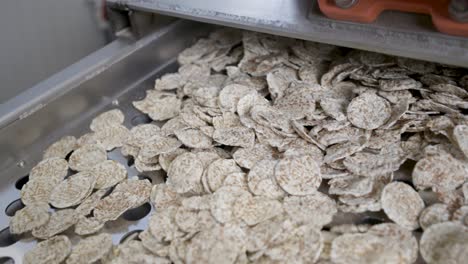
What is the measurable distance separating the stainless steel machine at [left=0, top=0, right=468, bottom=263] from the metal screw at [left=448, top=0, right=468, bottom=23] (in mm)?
44

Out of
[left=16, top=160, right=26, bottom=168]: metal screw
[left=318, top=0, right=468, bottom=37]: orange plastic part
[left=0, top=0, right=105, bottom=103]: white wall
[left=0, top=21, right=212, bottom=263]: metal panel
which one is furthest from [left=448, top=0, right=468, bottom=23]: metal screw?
[left=0, top=0, right=105, bottom=103]: white wall

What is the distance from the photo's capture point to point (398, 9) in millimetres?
870

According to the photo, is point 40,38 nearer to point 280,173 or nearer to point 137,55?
point 137,55

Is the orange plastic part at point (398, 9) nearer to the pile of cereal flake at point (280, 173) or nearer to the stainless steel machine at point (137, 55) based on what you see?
the stainless steel machine at point (137, 55)

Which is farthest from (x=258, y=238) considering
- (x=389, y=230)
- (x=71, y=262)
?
(x=71, y=262)

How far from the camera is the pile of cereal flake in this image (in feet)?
2.51

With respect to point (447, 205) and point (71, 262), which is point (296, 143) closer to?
point (447, 205)

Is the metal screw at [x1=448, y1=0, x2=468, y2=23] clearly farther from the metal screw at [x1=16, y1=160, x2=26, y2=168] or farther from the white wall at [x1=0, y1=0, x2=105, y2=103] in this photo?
the white wall at [x1=0, y1=0, x2=105, y2=103]

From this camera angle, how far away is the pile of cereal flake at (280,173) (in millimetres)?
766

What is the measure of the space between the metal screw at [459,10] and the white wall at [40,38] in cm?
119

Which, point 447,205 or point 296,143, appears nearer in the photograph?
point 447,205

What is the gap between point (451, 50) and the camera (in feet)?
2.60

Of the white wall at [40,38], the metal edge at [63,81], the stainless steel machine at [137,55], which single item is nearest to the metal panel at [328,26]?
the stainless steel machine at [137,55]

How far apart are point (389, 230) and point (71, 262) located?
604mm
